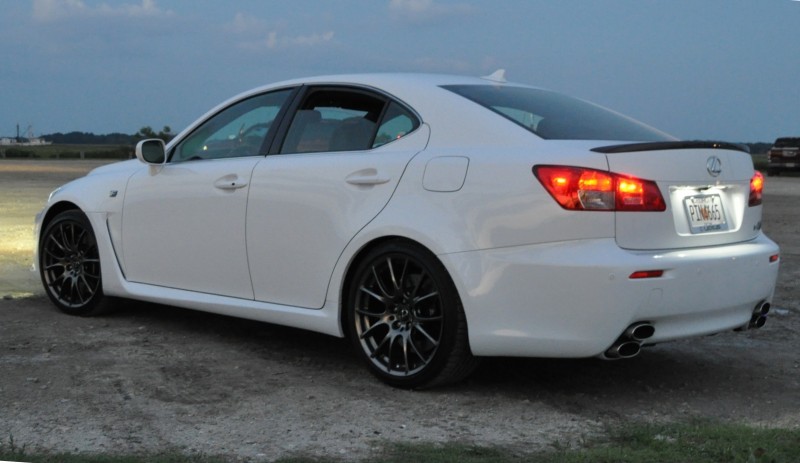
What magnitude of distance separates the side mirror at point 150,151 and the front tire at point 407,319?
1.93 metres

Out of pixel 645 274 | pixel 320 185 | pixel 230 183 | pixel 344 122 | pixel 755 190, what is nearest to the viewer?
pixel 645 274

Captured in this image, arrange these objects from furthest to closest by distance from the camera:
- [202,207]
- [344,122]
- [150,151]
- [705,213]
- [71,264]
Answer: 1. [71,264]
2. [150,151]
3. [202,207]
4. [344,122]
5. [705,213]

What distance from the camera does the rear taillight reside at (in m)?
4.87

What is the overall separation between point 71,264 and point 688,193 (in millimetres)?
4321

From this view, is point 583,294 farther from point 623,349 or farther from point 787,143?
point 787,143

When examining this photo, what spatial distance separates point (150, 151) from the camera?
22.6 ft

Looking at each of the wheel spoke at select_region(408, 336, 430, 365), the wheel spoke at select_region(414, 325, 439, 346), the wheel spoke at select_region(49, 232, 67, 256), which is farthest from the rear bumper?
the wheel spoke at select_region(49, 232, 67, 256)

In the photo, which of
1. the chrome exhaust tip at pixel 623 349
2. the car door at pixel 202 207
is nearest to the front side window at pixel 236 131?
the car door at pixel 202 207

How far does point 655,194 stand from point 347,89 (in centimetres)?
193

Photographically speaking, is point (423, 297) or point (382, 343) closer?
point (423, 297)

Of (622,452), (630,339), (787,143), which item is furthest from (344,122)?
(787,143)

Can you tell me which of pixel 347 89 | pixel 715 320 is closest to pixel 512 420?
pixel 715 320

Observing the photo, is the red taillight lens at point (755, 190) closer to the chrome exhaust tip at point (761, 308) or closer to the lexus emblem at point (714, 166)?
the lexus emblem at point (714, 166)

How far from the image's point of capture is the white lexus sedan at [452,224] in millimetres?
4898
